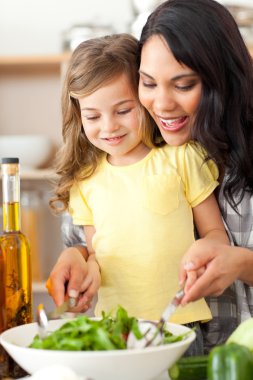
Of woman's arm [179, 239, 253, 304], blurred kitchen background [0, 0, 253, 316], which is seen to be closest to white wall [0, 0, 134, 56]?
blurred kitchen background [0, 0, 253, 316]

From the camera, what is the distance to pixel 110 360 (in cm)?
103

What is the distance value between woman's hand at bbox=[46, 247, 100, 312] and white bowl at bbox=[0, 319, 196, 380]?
1.20ft

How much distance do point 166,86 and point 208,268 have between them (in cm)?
45

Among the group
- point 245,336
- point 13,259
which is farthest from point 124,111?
point 245,336

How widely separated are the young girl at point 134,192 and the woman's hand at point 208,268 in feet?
0.68

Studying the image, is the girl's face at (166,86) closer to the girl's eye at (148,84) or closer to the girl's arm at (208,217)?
the girl's eye at (148,84)

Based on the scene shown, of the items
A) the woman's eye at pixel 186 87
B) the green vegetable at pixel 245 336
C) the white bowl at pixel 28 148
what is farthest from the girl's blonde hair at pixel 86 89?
the white bowl at pixel 28 148

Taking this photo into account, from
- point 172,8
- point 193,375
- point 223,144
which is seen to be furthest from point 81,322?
point 172,8

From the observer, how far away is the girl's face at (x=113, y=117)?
1652mm

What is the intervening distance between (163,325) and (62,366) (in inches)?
8.5

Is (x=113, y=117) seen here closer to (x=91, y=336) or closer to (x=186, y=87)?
(x=186, y=87)

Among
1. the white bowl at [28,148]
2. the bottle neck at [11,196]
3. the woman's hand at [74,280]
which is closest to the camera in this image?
the bottle neck at [11,196]

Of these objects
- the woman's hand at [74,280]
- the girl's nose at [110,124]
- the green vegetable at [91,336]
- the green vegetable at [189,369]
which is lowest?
the green vegetable at [189,369]

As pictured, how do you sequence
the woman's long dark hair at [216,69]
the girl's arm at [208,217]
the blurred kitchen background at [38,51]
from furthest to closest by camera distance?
the blurred kitchen background at [38,51] → the girl's arm at [208,217] → the woman's long dark hair at [216,69]
